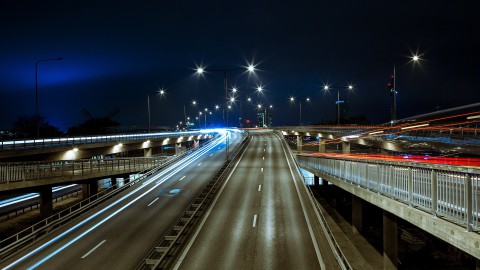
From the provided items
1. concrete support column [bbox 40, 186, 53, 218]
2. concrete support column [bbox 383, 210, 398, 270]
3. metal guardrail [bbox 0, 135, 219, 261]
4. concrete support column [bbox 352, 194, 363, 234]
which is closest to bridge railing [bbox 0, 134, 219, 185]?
concrete support column [bbox 40, 186, 53, 218]

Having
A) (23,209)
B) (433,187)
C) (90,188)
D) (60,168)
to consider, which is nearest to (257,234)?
(433,187)

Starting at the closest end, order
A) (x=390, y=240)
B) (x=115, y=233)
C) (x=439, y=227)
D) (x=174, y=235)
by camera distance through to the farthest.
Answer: (x=439, y=227)
(x=174, y=235)
(x=115, y=233)
(x=390, y=240)

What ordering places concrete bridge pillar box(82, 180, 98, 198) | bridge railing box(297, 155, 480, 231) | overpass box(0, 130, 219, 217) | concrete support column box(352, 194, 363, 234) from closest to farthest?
bridge railing box(297, 155, 480, 231)
overpass box(0, 130, 219, 217)
concrete support column box(352, 194, 363, 234)
concrete bridge pillar box(82, 180, 98, 198)

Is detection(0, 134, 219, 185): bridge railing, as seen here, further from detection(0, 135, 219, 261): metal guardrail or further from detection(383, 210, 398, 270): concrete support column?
detection(383, 210, 398, 270): concrete support column

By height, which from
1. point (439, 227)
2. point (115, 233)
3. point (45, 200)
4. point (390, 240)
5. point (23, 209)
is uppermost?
point (439, 227)

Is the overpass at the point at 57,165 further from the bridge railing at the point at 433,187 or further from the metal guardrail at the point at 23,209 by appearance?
the bridge railing at the point at 433,187

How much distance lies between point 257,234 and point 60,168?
25.8 m

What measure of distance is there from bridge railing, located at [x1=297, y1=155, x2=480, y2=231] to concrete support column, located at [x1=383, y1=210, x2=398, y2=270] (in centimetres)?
245

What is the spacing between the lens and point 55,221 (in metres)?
19.6

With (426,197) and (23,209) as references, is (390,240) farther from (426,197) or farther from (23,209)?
(23,209)

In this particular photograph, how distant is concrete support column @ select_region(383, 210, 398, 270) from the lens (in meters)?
19.5

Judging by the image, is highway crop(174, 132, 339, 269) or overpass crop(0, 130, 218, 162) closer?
highway crop(174, 132, 339, 269)

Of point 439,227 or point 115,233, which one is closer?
point 439,227

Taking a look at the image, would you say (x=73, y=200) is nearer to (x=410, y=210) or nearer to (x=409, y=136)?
(x=409, y=136)
